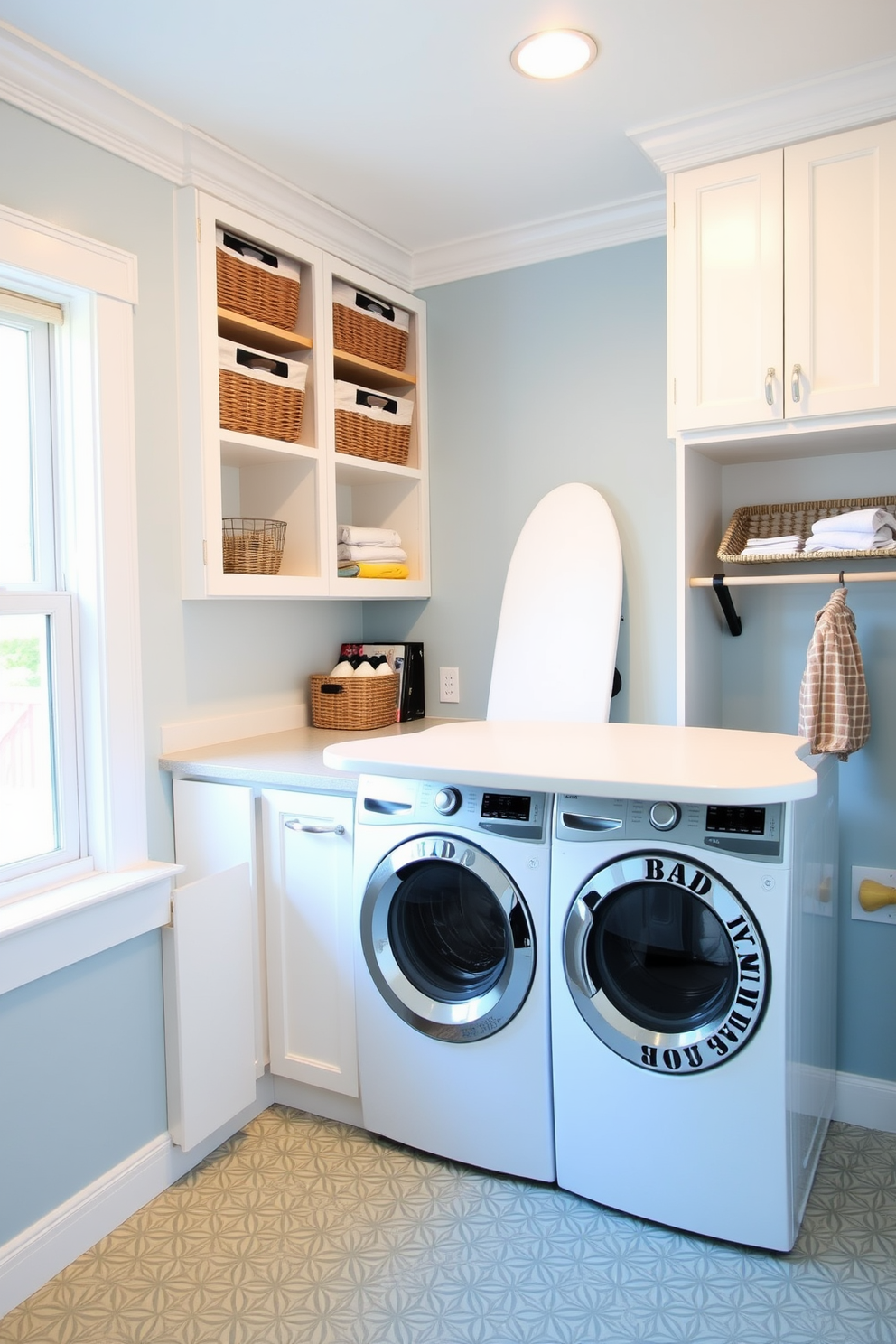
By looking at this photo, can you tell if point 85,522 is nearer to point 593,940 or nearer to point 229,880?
point 229,880

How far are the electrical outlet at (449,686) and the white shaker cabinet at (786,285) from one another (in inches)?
44.9

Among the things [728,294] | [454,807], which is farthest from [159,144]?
[454,807]

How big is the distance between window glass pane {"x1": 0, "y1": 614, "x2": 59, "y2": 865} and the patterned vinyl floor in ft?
2.88

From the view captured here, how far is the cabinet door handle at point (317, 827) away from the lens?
223 cm

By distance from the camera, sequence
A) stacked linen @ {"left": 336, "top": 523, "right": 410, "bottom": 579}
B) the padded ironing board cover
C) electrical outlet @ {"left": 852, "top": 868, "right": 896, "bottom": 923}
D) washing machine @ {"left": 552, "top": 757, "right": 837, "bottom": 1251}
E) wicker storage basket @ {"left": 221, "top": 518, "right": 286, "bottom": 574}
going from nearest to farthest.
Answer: washing machine @ {"left": 552, "top": 757, "right": 837, "bottom": 1251}, electrical outlet @ {"left": 852, "top": 868, "right": 896, "bottom": 923}, wicker storage basket @ {"left": 221, "top": 518, "right": 286, "bottom": 574}, the padded ironing board cover, stacked linen @ {"left": 336, "top": 523, "right": 410, "bottom": 579}

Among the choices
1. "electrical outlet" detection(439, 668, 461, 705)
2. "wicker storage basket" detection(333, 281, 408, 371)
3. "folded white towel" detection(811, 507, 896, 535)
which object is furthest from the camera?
"electrical outlet" detection(439, 668, 461, 705)

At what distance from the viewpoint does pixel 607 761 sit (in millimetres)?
1896

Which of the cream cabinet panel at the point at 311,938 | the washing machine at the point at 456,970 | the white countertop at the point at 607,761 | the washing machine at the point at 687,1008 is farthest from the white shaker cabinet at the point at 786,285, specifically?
the cream cabinet panel at the point at 311,938

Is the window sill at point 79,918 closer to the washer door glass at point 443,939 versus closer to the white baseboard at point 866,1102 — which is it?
the washer door glass at point 443,939

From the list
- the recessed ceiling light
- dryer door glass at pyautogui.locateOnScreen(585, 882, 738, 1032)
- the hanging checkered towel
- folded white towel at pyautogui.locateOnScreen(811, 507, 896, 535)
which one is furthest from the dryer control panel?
the recessed ceiling light

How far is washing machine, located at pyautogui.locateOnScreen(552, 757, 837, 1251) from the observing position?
69.9 inches

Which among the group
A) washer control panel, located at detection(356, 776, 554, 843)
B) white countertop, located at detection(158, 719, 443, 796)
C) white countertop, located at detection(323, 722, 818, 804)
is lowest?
washer control panel, located at detection(356, 776, 554, 843)

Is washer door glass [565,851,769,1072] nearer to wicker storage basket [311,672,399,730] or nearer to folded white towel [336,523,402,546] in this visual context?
wicker storage basket [311,672,399,730]

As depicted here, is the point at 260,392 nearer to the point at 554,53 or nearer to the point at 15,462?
the point at 15,462
